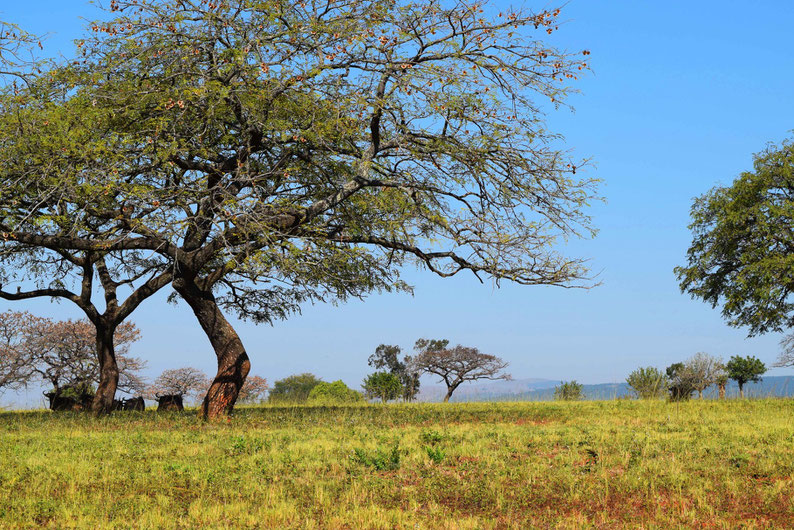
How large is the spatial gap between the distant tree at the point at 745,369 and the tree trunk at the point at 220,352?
40157mm

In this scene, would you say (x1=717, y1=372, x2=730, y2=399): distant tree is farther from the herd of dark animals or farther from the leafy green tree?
the herd of dark animals

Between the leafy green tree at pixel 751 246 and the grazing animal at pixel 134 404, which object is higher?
the leafy green tree at pixel 751 246

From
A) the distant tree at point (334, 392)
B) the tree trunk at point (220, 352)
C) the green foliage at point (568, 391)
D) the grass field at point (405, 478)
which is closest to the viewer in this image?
the grass field at point (405, 478)

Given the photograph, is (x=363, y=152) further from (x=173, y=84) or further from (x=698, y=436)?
(x=698, y=436)

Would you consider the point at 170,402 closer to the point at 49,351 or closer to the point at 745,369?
the point at 49,351

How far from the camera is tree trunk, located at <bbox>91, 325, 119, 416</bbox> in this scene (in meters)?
25.2

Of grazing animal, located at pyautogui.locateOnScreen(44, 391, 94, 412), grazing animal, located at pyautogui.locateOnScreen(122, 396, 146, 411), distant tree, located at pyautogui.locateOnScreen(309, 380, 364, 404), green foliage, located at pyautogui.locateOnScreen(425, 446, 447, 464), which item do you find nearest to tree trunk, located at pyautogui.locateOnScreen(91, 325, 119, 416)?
grazing animal, located at pyautogui.locateOnScreen(122, 396, 146, 411)

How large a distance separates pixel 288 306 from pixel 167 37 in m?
11.7

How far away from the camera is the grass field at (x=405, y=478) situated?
29.0 feet

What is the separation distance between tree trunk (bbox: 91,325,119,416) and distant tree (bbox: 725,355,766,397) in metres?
41.6

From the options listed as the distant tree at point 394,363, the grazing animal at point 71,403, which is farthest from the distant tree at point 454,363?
the grazing animal at point 71,403

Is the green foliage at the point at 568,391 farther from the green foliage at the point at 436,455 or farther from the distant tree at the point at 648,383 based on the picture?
the green foliage at the point at 436,455

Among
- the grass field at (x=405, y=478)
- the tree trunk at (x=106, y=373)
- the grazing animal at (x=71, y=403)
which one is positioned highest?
the tree trunk at (x=106, y=373)

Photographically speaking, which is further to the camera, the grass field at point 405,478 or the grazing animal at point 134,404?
the grazing animal at point 134,404
